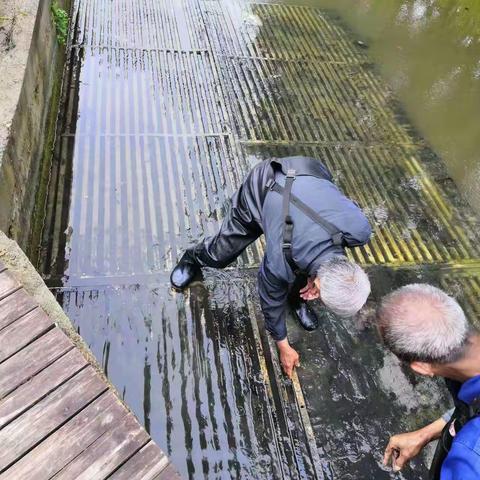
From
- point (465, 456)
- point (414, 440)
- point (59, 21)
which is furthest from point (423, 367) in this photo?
point (59, 21)

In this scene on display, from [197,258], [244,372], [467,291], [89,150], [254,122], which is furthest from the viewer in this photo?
[254,122]

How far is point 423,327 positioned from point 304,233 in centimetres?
70

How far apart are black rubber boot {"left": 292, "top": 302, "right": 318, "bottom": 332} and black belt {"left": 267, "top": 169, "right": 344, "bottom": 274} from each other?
2.78 feet

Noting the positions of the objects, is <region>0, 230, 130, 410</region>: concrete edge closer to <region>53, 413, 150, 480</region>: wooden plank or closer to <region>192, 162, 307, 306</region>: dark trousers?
<region>53, 413, 150, 480</region>: wooden plank

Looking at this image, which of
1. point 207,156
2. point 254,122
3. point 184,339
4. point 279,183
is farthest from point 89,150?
point 279,183

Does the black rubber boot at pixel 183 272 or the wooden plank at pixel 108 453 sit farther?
the black rubber boot at pixel 183 272

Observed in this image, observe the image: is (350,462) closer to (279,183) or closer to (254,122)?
(279,183)

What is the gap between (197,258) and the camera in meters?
3.01

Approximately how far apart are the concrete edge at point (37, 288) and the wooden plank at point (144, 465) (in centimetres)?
43

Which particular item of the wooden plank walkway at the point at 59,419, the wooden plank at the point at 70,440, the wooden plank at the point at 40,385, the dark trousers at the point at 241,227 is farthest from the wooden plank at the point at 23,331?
the dark trousers at the point at 241,227

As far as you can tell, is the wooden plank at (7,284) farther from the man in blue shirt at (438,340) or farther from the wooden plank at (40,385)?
the man in blue shirt at (438,340)

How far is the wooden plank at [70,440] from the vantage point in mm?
1483

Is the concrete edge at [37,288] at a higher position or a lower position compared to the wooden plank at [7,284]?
lower

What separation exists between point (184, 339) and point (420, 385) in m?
1.44
